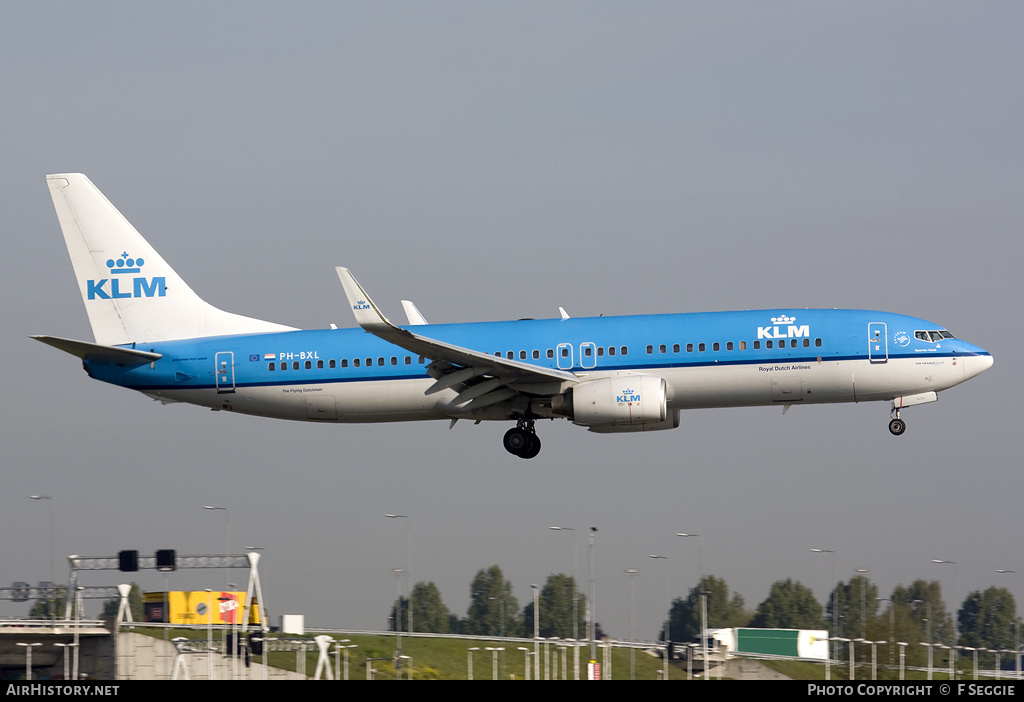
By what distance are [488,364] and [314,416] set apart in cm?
815

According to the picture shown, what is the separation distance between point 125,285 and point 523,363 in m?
17.7

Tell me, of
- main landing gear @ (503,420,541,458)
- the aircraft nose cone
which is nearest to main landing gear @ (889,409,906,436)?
the aircraft nose cone

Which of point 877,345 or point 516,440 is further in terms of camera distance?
point 516,440

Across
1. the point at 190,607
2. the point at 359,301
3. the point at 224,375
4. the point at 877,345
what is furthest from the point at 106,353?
the point at 190,607

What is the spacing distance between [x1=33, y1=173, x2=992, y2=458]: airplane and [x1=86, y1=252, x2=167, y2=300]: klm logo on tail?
14.0 inches

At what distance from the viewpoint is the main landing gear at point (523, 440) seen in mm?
46594

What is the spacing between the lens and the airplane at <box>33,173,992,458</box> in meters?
43.6

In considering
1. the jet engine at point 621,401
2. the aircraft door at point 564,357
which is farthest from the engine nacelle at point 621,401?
the aircraft door at point 564,357

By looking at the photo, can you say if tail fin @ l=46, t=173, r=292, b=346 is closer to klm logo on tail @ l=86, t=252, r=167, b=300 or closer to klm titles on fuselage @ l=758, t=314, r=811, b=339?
klm logo on tail @ l=86, t=252, r=167, b=300

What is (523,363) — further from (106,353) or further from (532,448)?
(106,353)

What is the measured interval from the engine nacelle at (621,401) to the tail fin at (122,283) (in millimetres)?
12762

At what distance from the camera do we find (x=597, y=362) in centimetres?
4469

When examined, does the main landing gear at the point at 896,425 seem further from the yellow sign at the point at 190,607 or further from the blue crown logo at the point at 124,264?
the yellow sign at the point at 190,607

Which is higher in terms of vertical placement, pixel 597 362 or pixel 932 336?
→ pixel 932 336
